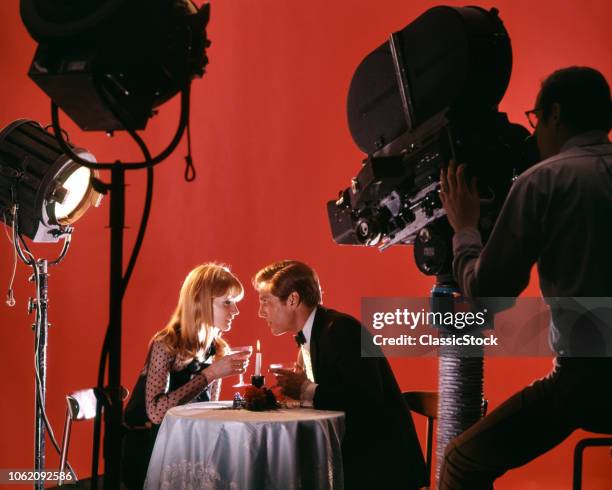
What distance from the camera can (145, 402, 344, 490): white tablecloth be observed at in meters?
2.43

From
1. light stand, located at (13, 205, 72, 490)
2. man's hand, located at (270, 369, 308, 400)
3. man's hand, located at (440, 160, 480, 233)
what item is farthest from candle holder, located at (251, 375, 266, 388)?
man's hand, located at (440, 160, 480, 233)

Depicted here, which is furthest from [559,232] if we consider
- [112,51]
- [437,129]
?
[112,51]

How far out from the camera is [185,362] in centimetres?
317

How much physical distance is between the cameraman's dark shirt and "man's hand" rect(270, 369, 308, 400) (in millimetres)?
1111

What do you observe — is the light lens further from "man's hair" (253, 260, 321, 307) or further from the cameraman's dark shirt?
the cameraman's dark shirt

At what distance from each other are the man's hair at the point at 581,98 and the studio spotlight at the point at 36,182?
200 centimetres

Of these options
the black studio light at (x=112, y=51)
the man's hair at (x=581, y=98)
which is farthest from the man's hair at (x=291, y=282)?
the black studio light at (x=112, y=51)

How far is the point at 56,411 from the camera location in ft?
15.9

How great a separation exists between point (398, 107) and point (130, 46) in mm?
1111

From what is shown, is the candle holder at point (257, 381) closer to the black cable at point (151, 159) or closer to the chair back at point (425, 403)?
the chair back at point (425, 403)

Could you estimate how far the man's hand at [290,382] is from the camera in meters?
2.77

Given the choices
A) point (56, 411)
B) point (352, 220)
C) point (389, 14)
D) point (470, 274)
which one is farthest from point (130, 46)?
point (56, 411)

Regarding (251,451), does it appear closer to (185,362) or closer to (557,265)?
(185,362)

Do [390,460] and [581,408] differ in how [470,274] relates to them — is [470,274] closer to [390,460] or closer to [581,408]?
[581,408]
